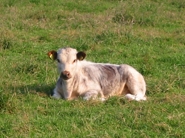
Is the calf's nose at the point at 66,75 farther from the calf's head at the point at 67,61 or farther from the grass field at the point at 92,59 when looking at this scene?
the grass field at the point at 92,59

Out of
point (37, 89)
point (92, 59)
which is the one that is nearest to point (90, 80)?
point (37, 89)

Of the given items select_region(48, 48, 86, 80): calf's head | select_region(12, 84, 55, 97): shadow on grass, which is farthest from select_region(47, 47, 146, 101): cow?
select_region(12, 84, 55, 97): shadow on grass

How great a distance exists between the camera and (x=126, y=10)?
53.9 ft

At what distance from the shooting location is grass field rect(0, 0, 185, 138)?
7406mm

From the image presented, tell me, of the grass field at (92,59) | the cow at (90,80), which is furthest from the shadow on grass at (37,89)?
the cow at (90,80)

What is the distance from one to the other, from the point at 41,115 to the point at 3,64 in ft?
11.0

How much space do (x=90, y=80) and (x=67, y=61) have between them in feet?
2.16

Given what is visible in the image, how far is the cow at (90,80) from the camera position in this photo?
8.88 m

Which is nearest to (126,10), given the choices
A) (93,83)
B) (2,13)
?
(2,13)

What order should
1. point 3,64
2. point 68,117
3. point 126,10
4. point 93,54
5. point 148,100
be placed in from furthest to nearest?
1. point 126,10
2. point 93,54
3. point 3,64
4. point 148,100
5. point 68,117

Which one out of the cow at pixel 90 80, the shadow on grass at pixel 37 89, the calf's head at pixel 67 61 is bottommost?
the shadow on grass at pixel 37 89

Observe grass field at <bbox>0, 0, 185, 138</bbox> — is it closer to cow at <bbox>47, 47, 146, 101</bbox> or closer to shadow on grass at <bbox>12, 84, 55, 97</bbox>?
shadow on grass at <bbox>12, 84, 55, 97</bbox>

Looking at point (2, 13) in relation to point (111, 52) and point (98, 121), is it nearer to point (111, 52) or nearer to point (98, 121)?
point (111, 52)

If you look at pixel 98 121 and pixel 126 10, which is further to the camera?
pixel 126 10
